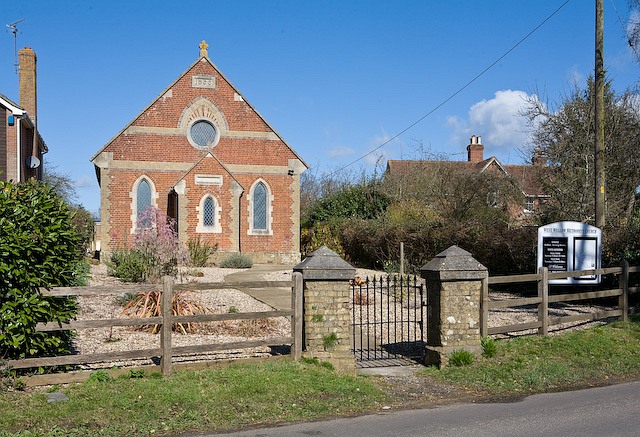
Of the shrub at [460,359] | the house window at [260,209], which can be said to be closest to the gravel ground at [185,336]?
the shrub at [460,359]

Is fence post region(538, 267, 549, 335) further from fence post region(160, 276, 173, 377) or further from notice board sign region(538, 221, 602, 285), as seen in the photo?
fence post region(160, 276, 173, 377)

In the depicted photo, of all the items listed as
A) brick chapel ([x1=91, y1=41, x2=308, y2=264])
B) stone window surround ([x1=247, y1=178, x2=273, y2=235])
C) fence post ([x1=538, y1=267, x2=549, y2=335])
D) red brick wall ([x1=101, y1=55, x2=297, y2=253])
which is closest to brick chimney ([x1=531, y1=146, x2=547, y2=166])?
brick chapel ([x1=91, y1=41, x2=308, y2=264])

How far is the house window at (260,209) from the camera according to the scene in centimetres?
3272

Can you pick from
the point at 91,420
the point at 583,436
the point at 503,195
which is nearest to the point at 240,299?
the point at 91,420

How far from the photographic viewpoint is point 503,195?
2597 cm

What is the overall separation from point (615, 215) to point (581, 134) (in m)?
5.13

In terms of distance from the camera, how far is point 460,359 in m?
9.88

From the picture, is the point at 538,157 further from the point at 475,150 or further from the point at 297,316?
the point at 475,150

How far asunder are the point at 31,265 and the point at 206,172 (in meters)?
22.5

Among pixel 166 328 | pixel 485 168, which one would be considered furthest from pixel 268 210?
pixel 166 328

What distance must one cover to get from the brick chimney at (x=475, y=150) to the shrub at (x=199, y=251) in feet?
88.9

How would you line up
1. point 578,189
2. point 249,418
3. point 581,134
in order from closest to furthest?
1. point 249,418
2. point 578,189
3. point 581,134

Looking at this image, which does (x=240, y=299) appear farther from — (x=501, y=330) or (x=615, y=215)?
(x=615, y=215)

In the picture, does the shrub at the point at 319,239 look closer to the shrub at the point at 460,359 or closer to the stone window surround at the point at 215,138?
the stone window surround at the point at 215,138
